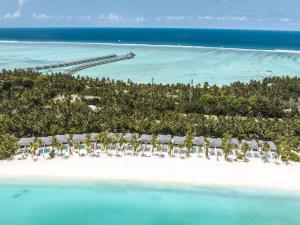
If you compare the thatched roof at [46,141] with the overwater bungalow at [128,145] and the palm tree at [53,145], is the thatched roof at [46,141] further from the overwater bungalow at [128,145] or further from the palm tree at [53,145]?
the overwater bungalow at [128,145]

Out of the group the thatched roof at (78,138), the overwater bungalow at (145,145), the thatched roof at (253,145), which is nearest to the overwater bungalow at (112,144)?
the overwater bungalow at (145,145)

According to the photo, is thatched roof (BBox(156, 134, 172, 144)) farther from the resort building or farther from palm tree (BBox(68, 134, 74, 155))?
palm tree (BBox(68, 134, 74, 155))

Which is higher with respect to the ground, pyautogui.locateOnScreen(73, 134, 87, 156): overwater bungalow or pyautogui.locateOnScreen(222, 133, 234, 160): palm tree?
pyautogui.locateOnScreen(222, 133, 234, 160): palm tree

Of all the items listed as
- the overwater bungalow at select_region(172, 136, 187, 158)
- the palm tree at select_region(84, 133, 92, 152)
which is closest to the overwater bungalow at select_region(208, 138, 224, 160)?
the overwater bungalow at select_region(172, 136, 187, 158)

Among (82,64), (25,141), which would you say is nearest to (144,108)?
(25,141)

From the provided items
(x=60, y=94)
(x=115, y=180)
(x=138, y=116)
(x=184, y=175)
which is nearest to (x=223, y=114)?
(x=138, y=116)

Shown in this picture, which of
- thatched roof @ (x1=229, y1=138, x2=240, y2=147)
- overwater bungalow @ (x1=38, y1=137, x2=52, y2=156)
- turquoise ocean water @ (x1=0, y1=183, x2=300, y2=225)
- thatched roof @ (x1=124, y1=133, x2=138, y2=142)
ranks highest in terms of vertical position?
thatched roof @ (x1=229, y1=138, x2=240, y2=147)

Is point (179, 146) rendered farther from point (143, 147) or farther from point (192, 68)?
point (192, 68)

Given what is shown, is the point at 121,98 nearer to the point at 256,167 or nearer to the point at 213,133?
the point at 213,133
